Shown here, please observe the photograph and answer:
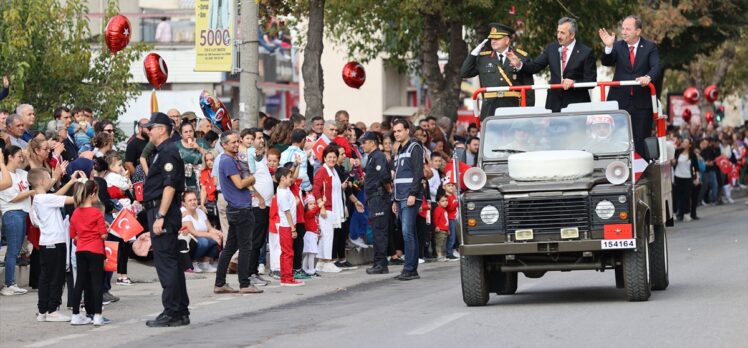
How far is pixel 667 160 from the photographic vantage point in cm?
1831

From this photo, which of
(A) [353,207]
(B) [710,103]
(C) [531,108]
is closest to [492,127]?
(C) [531,108]

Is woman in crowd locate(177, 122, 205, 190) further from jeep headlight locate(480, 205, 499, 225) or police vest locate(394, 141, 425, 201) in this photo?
jeep headlight locate(480, 205, 499, 225)

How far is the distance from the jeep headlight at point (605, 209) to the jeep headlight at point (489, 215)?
1007 mm

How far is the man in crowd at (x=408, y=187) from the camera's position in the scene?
20.3 m

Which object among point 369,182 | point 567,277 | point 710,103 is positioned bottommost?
point 567,277

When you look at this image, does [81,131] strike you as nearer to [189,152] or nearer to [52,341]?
[189,152]

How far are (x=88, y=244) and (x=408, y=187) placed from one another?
6422 mm

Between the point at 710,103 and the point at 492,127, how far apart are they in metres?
46.0

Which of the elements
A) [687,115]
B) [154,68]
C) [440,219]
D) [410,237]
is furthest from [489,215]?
[687,115]

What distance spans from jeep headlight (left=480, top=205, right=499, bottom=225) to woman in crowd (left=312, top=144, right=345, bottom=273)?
597 cm

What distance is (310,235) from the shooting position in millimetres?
21062

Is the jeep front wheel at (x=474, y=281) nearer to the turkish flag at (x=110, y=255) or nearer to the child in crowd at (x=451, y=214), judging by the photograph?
the turkish flag at (x=110, y=255)

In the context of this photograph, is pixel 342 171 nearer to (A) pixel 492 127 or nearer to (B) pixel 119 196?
(B) pixel 119 196

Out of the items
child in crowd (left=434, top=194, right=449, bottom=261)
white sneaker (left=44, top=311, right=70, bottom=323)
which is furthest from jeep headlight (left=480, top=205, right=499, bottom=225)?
child in crowd (left=434, top=194, right=449, bottom=261)
